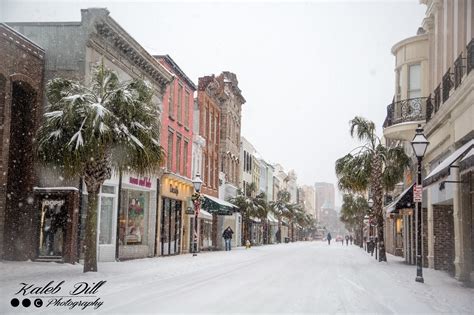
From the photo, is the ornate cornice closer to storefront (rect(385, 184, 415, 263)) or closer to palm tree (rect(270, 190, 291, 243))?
storefront (rect(385, 184, 415, 263))

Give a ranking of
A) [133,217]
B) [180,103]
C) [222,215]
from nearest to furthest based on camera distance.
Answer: [133,217], [180,103], [222,215]

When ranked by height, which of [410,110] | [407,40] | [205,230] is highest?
[407,40]

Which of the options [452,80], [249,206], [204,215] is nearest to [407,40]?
[452,80]

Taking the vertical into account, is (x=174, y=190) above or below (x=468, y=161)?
above

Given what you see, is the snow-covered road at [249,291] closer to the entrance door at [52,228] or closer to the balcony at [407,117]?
the entrance door at [52,228]

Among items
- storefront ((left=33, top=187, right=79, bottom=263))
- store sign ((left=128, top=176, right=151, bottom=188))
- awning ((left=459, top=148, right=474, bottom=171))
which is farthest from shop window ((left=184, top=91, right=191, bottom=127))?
awning ((left=459, top=148, right=474, bottom=171))

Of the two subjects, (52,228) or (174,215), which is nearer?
(52,228)

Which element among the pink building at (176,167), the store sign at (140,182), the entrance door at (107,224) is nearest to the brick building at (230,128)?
the pink building at (176,167)

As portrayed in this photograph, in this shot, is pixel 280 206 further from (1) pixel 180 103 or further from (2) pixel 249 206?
(1) pixel 180 103

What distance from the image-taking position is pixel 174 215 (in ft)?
108

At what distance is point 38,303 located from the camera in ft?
33.5

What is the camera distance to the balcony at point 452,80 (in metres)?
15.1

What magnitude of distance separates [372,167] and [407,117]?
16.8 ft

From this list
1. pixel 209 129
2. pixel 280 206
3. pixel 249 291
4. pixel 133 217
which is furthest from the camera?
pixel 280 206
